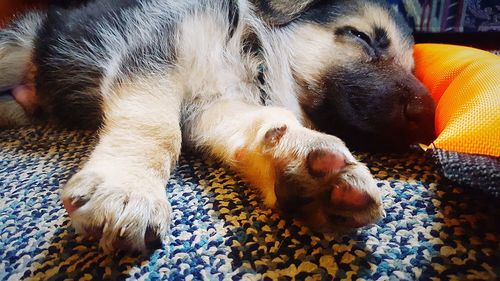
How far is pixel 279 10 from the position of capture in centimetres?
152

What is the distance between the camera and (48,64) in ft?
5.02

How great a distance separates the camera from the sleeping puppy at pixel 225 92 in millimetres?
816

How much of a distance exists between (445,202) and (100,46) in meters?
1.13

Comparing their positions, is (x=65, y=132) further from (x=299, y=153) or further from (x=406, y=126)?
(x=406, y=126)

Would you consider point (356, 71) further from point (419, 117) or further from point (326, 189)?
point (326, 189)

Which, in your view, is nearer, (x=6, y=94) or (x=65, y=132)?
(x=65, y=132)

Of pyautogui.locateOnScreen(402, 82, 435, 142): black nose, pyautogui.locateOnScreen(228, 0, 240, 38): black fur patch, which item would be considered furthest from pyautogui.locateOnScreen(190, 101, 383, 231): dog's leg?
pyautogui.locateOnScreen(228, 0, 240, 38): black fur patch

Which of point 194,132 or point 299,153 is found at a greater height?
point 299,153

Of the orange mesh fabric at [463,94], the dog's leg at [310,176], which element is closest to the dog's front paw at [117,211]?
the dog's leg at [310,176]

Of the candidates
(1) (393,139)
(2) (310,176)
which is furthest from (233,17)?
(2) (310,176)

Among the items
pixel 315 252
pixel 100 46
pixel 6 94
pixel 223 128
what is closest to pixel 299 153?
pixel 315 252

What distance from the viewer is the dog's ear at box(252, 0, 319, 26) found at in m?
1.52

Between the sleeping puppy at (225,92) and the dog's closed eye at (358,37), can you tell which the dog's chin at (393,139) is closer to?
the sleeping puppy at (225,92)

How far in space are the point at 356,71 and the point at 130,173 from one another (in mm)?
801
